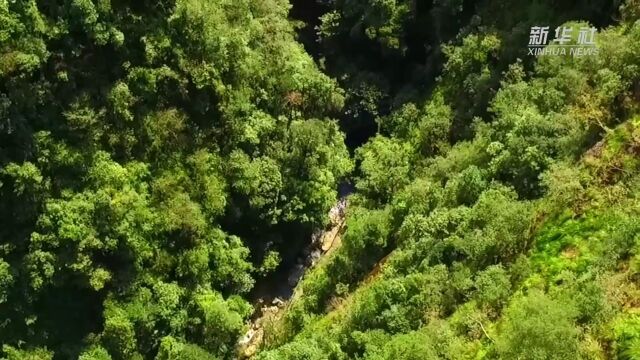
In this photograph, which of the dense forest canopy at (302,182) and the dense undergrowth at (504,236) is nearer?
the dense undergrowth at (504,236)

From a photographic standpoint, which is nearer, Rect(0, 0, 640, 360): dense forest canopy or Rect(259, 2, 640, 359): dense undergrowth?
Rect(259, 2, 640, 359): dense undergrowth

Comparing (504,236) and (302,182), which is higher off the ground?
(504,236)

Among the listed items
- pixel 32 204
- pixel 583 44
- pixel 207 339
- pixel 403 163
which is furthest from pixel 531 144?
pixel 32 204

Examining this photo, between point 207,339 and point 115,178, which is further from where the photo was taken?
point 207,339

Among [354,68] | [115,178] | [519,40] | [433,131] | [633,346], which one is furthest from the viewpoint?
[354,68]

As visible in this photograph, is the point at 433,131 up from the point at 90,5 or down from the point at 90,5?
down

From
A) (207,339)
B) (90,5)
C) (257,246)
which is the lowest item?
(207,339)

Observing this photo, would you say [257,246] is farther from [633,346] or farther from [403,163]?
[633,346]

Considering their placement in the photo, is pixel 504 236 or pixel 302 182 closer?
pixel 504 236
